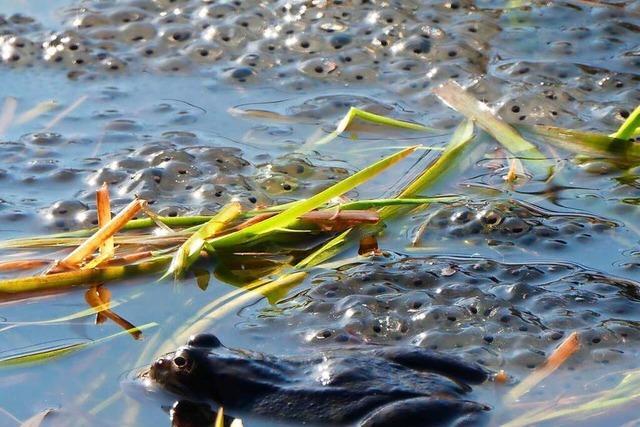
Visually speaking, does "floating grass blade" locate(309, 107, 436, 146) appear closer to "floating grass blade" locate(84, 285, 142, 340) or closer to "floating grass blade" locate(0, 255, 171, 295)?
"floating grass blade" locate(0, 255, 171, 295)

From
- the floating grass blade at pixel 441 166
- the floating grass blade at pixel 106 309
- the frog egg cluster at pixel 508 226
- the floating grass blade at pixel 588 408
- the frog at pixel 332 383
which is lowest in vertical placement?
the floating grass blade at pixel 106 309

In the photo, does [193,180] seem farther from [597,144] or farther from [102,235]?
[597,144]

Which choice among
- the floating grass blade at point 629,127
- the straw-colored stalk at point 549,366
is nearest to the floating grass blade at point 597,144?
the floating grass blade at point 629,127

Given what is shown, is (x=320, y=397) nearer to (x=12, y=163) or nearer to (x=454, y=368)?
(x=454, y=368)

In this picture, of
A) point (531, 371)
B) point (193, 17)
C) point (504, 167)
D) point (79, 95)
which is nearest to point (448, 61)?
point (504, 167)

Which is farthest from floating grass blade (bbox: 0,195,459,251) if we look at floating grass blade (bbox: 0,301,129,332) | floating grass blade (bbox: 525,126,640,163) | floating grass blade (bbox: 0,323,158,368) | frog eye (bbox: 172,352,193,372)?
frog eye (bbox: 172,352,193,372)

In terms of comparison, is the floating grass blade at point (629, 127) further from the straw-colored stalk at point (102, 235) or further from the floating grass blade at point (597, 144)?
the straw-colored stalk at point (102, 235)
